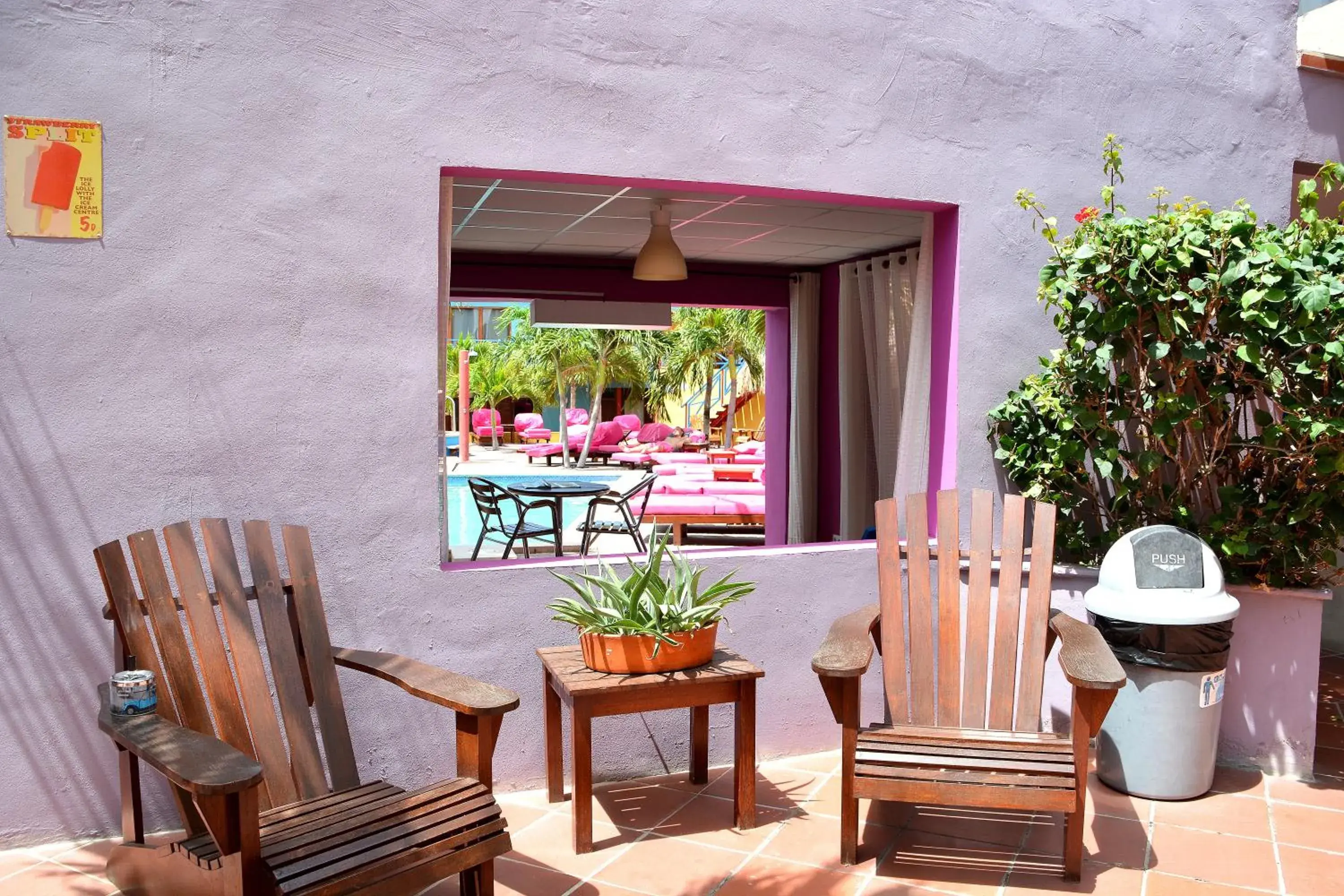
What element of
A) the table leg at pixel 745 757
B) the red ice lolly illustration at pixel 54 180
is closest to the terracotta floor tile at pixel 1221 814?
the table leg at pixel 745 757

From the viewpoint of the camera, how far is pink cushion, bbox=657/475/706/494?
10.6 metres

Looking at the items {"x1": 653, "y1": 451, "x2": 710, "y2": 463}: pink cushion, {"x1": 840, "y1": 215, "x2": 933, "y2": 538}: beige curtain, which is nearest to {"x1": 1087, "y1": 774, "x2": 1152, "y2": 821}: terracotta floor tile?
{"x1": 840, "y1": 215, "x2": 933, "y2": 538}: beige curtain

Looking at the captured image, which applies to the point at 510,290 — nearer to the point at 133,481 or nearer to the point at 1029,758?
the point at 133,481

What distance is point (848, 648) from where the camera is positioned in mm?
3287

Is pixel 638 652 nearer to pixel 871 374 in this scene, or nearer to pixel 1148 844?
pixel 1148 844

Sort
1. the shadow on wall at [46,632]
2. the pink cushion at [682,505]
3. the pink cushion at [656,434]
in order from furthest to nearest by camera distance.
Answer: the pink cushion at [656,434], the pink cushion at [682,505], the shadow on wall at [46,632]

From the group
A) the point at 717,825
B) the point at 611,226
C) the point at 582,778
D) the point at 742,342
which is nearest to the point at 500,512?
the point at 611,226

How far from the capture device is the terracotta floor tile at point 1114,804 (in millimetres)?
3686

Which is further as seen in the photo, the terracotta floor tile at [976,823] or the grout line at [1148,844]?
the terracotta floor tile at [976,823]

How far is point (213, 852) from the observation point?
2.47 meters

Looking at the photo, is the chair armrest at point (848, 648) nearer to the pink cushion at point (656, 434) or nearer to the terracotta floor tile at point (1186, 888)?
the terracotta floor tile at point (1186, 888)

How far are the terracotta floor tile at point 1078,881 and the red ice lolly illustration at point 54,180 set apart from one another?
3.32 metres

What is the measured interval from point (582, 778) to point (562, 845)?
26cm

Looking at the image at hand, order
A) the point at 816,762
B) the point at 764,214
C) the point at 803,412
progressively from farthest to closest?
the point at 803,412 < the point at 764,214 < the point at 816,762
